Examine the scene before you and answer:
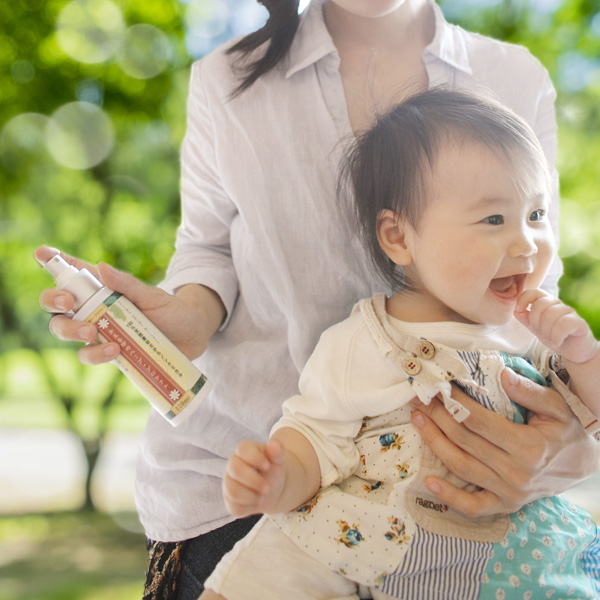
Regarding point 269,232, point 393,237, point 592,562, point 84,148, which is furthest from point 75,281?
point 84,148

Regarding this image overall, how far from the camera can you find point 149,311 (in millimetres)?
1149

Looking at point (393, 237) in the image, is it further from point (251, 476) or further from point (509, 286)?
point (251, 476)

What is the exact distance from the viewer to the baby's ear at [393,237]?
3.63ft

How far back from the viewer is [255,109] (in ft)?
4.25

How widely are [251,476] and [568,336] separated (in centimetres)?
49

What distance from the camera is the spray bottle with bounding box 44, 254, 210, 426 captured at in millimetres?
1043

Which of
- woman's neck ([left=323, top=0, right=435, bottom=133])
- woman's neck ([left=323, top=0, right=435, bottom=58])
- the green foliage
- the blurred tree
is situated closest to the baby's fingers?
woman's neck ([left=323, top=0, right=435, bottom=133])

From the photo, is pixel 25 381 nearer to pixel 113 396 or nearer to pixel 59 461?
pixel 59 461

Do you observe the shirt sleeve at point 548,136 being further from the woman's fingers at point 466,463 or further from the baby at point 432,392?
the woman's fingers at point 466,463

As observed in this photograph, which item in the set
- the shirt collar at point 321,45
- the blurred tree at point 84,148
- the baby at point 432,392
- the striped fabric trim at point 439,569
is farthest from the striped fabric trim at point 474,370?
the blurred tree at point 84,148

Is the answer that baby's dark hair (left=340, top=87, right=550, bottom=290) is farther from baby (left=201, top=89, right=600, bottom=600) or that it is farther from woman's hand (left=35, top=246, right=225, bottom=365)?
woman's hand (left=35, top=246, right=225, bottom=365)

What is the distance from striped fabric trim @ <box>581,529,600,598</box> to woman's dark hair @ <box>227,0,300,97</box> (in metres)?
1.01

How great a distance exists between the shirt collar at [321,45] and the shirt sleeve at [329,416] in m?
0.57

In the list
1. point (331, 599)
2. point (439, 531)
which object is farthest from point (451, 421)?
point (331, 599)
